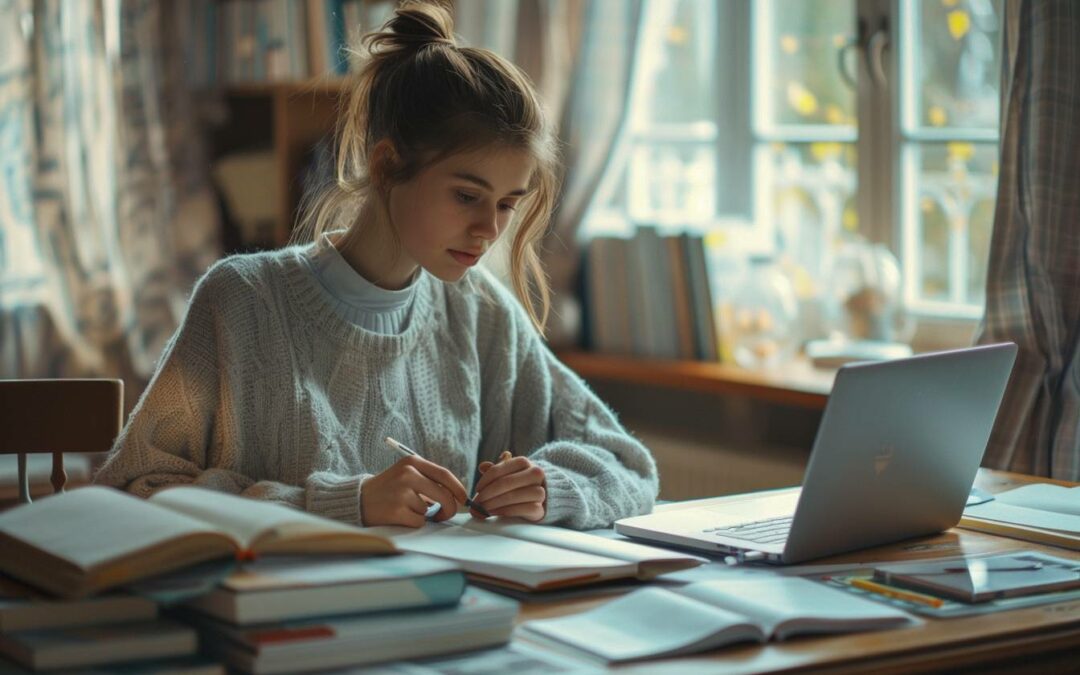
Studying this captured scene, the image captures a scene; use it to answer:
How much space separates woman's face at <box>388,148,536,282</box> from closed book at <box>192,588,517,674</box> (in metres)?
0.61

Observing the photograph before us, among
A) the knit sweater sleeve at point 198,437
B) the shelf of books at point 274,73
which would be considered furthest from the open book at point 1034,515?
the shelf of books at point 274,73

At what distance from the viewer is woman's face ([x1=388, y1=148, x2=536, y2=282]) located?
1.63 m

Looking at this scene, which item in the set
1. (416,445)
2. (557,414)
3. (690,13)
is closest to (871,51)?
(690,13)

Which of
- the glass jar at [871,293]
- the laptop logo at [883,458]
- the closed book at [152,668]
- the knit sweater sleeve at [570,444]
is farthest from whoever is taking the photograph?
the glass jar at [871,293]

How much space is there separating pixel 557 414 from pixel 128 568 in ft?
2.91

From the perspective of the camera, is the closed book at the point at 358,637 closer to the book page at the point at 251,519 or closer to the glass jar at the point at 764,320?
the book page at the point at 251,519

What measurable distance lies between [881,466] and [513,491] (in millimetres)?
388

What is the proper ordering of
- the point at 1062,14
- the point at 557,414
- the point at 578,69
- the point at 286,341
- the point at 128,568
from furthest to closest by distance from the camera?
1. the point at 578,69
2. the point at 1062,14
3. the point at 557,414
4. the point at 286,341
5. the point at 128,568

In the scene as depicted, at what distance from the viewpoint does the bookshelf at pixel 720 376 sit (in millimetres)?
2547

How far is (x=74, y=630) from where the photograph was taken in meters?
1.04

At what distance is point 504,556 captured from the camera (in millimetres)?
1312

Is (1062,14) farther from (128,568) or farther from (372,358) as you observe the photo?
(128,568)

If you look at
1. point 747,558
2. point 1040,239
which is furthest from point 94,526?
point 1040,239

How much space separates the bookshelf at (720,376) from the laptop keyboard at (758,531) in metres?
0.96
